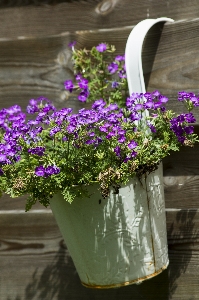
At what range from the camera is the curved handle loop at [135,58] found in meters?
1.73

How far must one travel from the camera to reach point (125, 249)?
1.66m

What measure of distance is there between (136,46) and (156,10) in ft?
0.92

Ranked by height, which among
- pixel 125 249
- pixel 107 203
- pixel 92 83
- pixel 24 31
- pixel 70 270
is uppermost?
pixel 24 31

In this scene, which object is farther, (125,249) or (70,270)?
(70,270)

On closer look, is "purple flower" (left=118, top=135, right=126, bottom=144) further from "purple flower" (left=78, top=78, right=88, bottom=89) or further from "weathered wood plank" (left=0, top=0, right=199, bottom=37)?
"weathered wood plank" (left=0, top=0, right=199, bottom=37)

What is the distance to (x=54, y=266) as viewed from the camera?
6.72 feet

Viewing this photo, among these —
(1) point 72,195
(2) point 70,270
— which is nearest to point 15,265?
(2) point 70,270

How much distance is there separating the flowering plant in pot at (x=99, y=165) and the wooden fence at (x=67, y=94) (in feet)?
0.70

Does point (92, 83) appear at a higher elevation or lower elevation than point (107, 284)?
higher

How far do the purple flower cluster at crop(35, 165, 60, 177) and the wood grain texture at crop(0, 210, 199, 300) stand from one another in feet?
1.76

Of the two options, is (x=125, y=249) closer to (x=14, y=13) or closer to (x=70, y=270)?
(x=70, y=270)

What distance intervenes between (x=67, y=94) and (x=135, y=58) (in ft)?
1.24

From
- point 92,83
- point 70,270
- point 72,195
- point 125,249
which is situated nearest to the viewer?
point 72,195

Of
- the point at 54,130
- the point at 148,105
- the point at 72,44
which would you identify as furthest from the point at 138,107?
the point at 72,44
